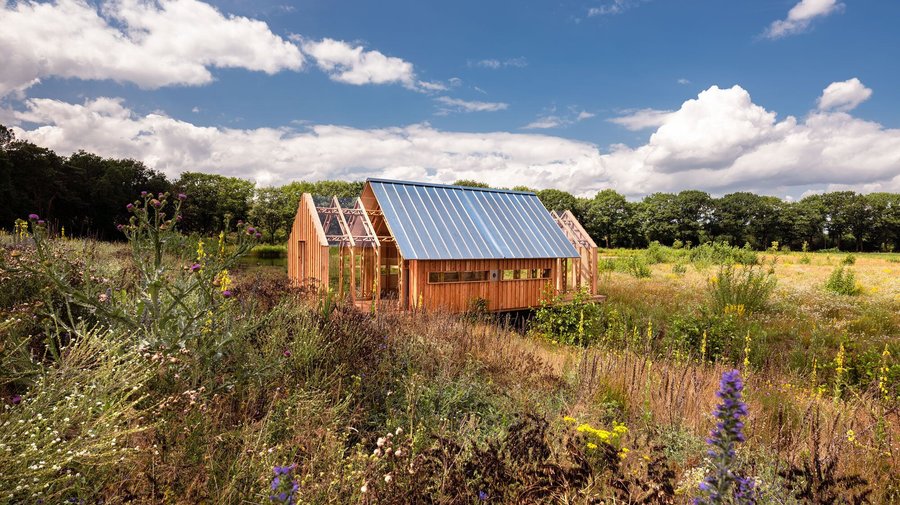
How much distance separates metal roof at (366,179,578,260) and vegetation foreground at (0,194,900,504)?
4648 mm

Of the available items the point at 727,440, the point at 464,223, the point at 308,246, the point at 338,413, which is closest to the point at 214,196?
the point at 308,246

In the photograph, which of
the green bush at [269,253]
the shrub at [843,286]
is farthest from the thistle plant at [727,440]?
the green bush at [269,253]

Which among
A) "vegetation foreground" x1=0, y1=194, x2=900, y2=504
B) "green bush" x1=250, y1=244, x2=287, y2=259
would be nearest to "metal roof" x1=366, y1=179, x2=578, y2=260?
"vegetation foreground" x1=0, y1=194, x2=900, y2=504

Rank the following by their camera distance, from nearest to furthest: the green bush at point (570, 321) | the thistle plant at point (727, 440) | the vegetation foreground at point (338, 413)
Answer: the thistle plant at point (727, 440) → the vegetation foreground at point (338, 413) → the green bush at point (570, 321)

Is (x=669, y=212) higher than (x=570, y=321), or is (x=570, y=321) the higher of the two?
(x=669, y=212)

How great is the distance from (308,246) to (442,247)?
14.6 ft

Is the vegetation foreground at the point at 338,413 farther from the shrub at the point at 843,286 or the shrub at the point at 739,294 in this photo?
the shrub at the point at 843,286

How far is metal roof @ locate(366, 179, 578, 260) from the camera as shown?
1313cm

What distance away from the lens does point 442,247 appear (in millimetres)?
13102

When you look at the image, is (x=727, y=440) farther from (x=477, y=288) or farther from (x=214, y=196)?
(x=214, y=196)

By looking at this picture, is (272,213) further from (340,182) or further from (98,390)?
(98,390)

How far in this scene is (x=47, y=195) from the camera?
3312 centimetres

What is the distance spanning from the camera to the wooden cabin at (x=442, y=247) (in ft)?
42.6

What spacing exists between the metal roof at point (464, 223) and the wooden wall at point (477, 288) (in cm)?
30
